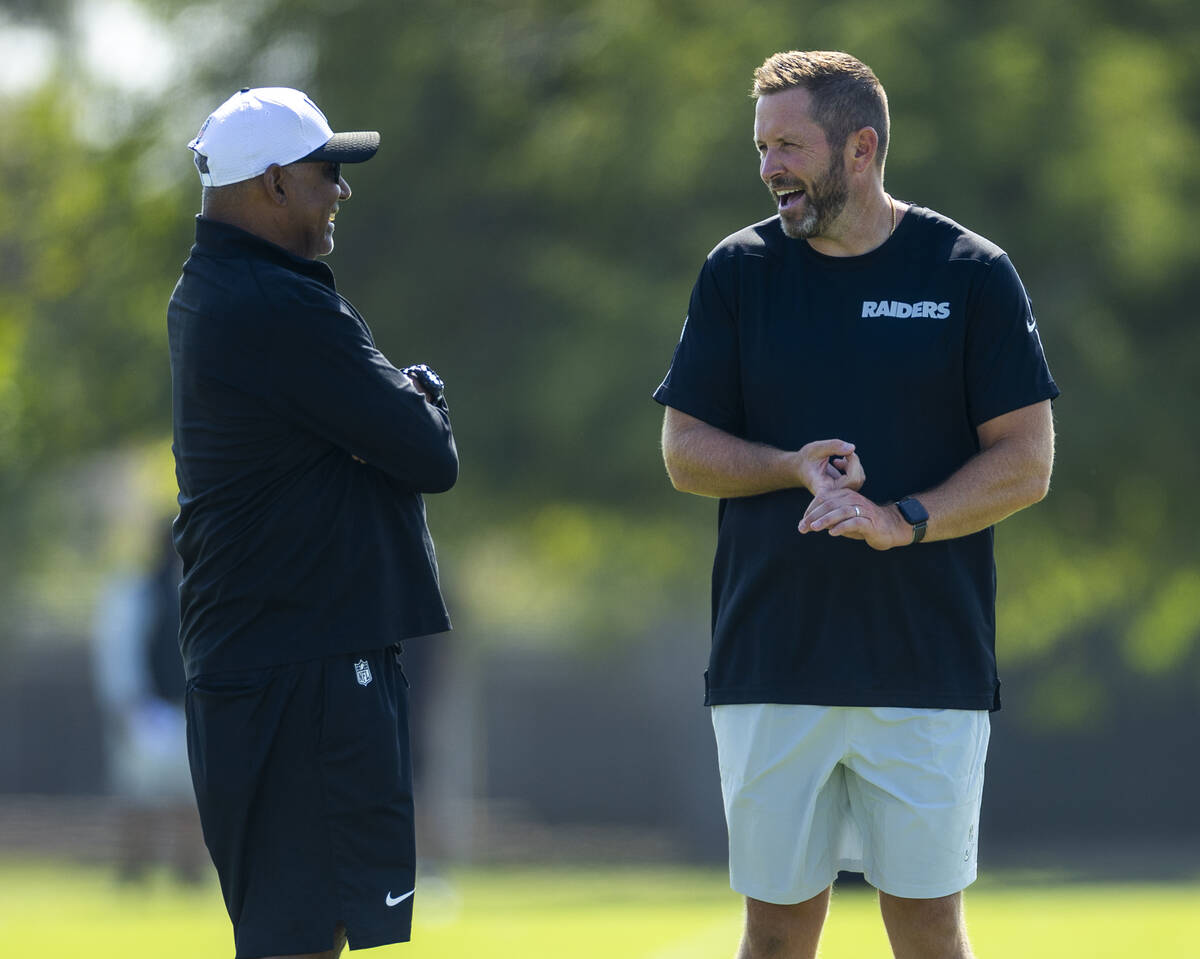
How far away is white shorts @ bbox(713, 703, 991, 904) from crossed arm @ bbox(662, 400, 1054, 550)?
47cm

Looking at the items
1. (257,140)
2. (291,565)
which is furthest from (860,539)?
(257,140)

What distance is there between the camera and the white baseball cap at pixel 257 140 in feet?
14.9

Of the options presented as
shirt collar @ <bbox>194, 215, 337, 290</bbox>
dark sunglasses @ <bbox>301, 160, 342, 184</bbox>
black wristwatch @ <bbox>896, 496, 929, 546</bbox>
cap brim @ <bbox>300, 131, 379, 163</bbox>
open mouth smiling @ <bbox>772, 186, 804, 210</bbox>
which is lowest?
black wristwatch @ <bbox>896, 496, 929, 546</bbox>

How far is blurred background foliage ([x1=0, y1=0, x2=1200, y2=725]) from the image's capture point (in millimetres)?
15328

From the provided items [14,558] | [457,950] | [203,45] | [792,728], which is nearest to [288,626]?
[792,728]

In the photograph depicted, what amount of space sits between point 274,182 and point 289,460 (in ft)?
2.16

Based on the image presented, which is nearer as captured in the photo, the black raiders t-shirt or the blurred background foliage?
the black raiders t-shirt

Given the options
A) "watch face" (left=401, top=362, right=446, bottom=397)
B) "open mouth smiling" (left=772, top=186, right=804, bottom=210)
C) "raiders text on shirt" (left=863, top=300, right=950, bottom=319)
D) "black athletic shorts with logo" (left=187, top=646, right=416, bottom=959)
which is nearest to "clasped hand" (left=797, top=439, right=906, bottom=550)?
"raiders text on shirt" (left=863, top=300, right=950, bottom=319)

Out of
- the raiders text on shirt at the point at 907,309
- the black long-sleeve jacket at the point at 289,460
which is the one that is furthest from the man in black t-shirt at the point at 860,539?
the black long-sleeve jacket at the point at 289,460

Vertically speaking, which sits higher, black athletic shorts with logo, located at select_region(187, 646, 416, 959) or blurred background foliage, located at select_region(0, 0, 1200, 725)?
blurred background foliage, located at select_region(0, 0, 1200, 725)

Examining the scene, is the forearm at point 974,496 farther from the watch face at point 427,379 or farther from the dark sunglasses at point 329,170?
the dark sunglasses at point 329,170

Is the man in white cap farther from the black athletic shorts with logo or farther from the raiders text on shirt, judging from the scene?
the raiders text on shirt

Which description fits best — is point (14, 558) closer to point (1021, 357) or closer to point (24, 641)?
point (24, 641)

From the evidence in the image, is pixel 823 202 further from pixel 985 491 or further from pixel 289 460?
pixel 289 460
